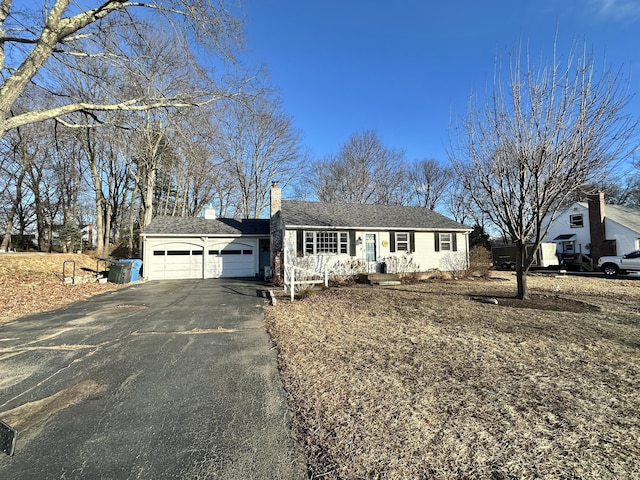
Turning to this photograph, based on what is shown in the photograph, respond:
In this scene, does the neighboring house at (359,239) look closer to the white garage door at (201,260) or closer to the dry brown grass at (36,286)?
the white garage door at (201,260)

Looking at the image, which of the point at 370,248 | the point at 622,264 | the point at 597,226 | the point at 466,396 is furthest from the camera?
the point at 597,226

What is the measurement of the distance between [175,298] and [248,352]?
6830 mm

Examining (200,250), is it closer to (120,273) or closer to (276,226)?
Result: (120,273)

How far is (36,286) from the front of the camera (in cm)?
1209

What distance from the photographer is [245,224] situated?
2009cm

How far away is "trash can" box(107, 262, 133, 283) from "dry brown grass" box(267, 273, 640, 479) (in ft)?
40.7

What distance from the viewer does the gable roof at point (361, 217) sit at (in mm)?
15641

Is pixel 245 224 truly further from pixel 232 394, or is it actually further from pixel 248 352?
pixel 232 394

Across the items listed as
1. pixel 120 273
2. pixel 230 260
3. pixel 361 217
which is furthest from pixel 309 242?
pixel 120 273

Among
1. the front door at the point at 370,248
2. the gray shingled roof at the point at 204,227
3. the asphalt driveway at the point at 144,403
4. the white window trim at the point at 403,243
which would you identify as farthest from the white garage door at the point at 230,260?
the asphalt driveway at the point at 144,403

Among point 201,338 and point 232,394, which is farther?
point 201,338

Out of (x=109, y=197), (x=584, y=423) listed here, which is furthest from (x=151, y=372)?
(x=109, y=197)

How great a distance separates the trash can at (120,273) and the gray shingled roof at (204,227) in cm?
245

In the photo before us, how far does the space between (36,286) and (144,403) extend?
13.0 metres
